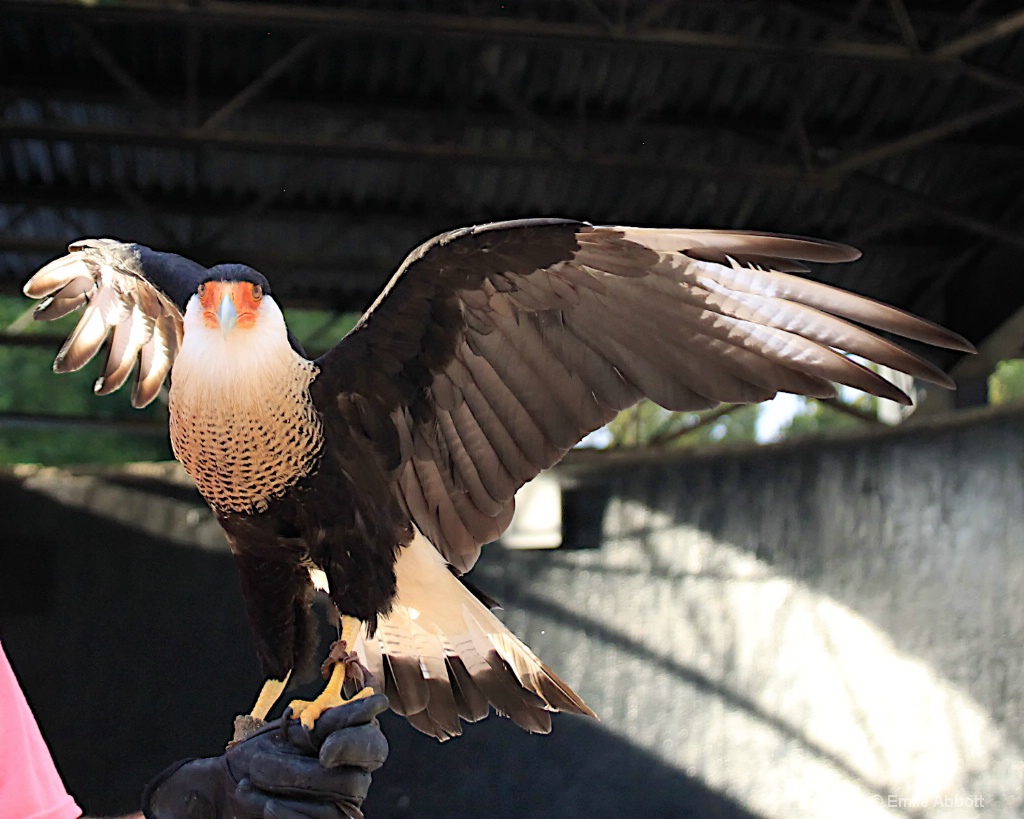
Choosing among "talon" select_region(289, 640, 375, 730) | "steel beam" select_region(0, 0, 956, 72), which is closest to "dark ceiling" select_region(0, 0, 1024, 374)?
"steel beam" select_region(0, 0, 956, 72)

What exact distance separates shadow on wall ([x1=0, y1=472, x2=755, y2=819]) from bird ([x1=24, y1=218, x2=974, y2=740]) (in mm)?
3098

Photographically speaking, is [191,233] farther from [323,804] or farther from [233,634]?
[323,804]

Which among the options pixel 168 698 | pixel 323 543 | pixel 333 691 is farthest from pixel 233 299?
pixel 168 698

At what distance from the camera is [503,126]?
6234 mm

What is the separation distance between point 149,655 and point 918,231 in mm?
5603

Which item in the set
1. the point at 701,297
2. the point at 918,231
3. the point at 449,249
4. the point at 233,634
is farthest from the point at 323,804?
the point at 918,231

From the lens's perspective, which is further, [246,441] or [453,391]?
[453,391]

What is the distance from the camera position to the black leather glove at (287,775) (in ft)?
5.58

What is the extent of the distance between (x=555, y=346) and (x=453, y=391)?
23cm

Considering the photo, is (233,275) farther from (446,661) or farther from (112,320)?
(112,320)

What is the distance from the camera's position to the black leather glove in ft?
5.58

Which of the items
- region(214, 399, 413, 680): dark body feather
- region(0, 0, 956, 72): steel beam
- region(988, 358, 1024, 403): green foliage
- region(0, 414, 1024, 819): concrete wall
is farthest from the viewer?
region(988, 358, 1024, 403): green foliage

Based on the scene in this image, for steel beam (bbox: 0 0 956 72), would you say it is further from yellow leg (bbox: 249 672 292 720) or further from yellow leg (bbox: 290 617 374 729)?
yellow leg (bbox: 290 617 374 729)

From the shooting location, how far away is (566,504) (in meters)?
5.63
